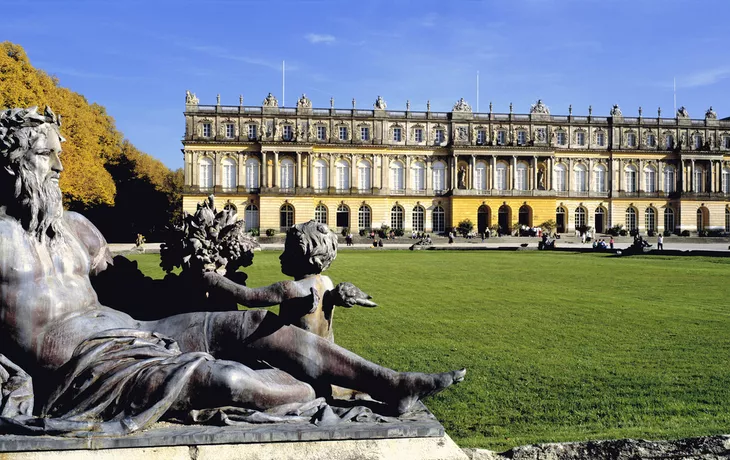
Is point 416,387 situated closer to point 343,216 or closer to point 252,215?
point 252,215

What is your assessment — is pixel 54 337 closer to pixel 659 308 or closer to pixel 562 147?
pixel 659 308

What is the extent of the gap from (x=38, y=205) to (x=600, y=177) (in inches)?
2159

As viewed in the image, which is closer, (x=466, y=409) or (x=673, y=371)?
(x=466, y=409)

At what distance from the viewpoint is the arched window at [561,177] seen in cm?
5124

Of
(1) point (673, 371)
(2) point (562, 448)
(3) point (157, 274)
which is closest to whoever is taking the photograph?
(2) point (562, 448)

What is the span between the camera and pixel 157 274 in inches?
592

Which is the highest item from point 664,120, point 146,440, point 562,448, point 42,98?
point 664,120

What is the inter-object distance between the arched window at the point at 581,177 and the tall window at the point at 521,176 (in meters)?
4.92

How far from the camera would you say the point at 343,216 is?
1953 inches

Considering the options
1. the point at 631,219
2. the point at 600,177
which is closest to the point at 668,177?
the point at 631,219

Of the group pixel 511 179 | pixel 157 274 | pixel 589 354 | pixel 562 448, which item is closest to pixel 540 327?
pixel 589 354

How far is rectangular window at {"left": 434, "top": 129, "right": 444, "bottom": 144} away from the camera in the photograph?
165 ft

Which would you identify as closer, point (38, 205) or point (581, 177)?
point (38, 205)

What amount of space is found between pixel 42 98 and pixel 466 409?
27236 millimetres
